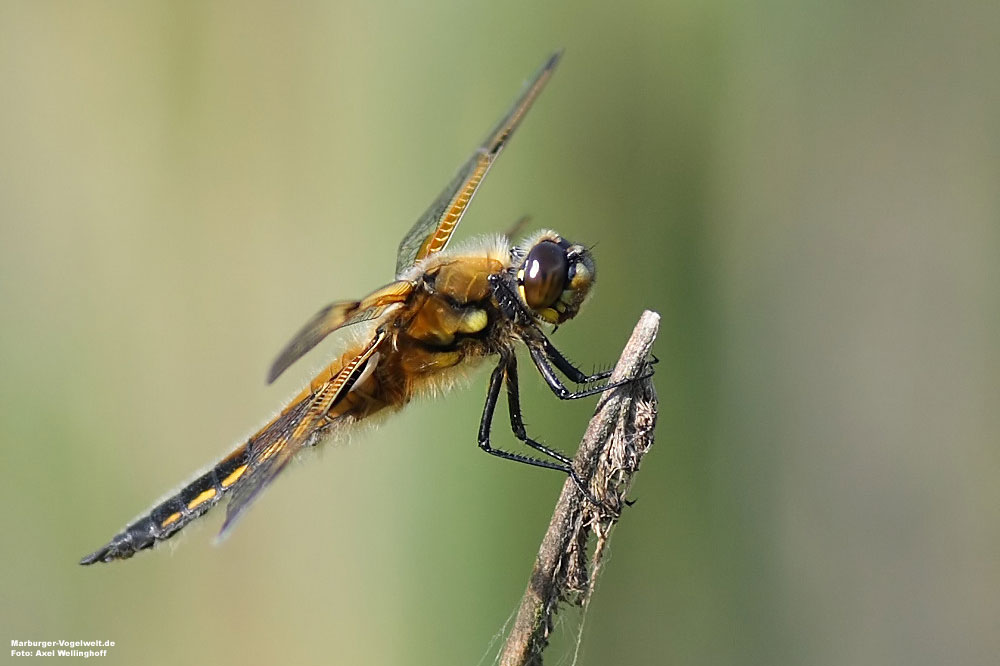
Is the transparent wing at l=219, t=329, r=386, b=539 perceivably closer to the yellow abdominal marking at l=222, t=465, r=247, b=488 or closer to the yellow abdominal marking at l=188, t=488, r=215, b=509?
the yellow abdominal marking at l=222, t=465, r=247, b=488

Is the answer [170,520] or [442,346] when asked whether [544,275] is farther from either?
[170,520]

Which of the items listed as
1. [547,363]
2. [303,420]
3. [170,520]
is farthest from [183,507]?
[547,363]

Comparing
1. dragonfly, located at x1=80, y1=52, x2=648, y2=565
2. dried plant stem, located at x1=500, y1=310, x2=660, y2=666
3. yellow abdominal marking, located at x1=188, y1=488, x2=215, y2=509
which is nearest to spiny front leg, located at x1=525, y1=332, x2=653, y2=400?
dragonfly, located at x1=80, y1=52, x2=648, y2=565

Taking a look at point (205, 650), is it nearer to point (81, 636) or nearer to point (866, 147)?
point (81, 636)

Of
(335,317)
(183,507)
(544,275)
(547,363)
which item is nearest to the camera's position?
(335,317)

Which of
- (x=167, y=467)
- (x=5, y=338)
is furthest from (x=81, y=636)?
(x=5, y=338)

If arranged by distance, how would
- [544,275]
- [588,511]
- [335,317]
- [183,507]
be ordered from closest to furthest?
[588,511] → [335,317] → [544,275] → [183,507]

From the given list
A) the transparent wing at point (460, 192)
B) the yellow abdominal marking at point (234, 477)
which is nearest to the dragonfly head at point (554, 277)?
the transparent wing at point (460, 192)
